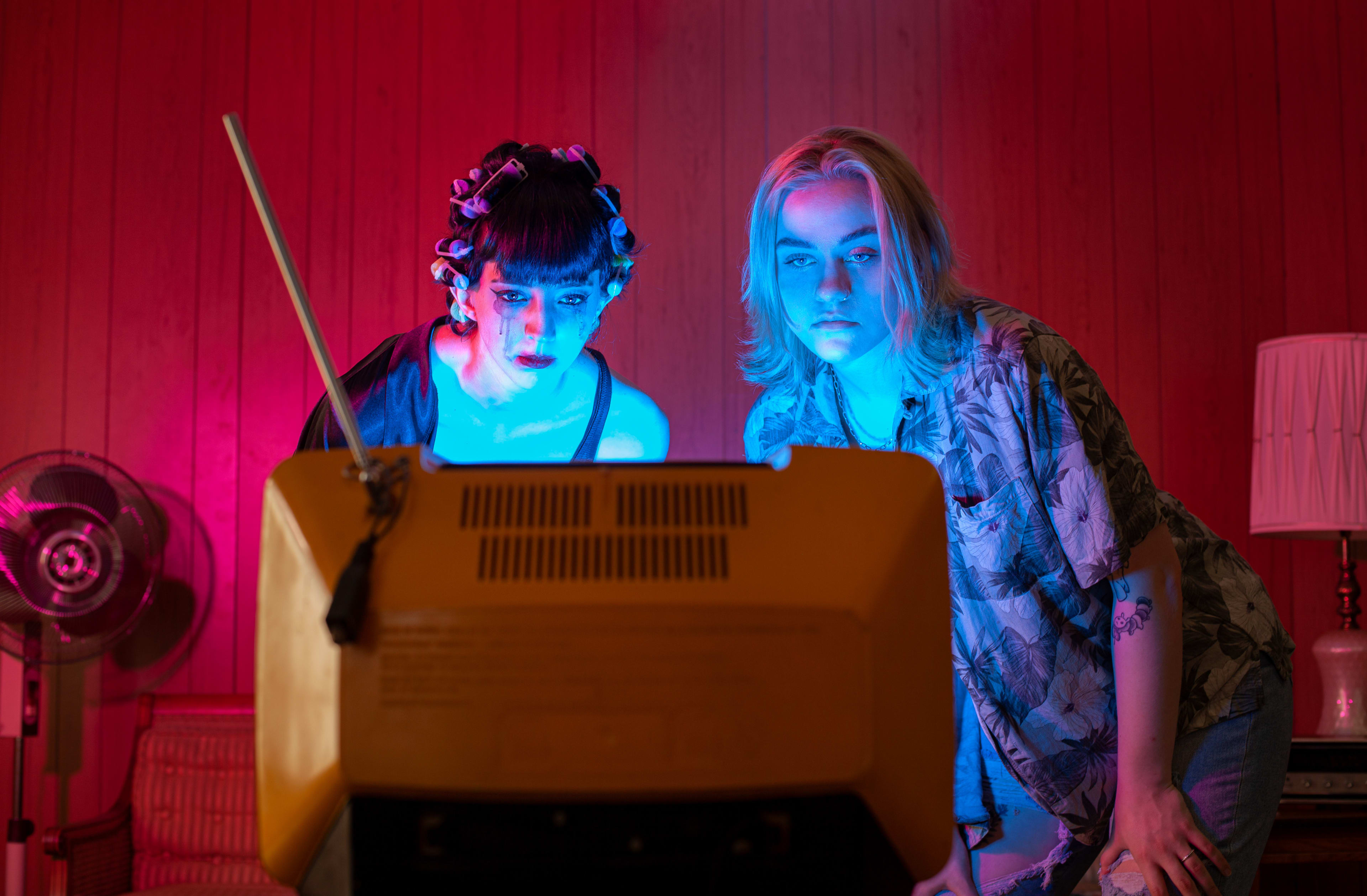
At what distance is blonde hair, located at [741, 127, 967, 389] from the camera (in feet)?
3.77

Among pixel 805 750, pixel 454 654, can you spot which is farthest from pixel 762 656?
pixel 454 654

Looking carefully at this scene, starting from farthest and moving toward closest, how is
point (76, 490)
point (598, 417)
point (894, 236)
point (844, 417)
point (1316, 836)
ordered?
point (76, 490) < point (1316, 836) < point (598, 417) < point (844, 417) < point (894, 236)

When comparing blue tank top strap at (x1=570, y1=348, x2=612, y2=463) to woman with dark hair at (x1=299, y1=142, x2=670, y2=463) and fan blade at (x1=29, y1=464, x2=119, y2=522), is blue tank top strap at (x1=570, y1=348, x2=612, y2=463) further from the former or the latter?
fan blade at (x1=29, y1=464, x2=119, y2=522)

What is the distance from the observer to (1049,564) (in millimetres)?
1100

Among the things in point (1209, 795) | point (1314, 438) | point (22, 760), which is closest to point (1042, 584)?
point (1209, 795)

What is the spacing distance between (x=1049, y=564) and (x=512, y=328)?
0.80 m

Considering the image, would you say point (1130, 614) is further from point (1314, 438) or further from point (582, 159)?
point (1314, 438)

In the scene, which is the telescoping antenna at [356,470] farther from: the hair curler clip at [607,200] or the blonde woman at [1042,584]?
the hair curler clip at [607,200]

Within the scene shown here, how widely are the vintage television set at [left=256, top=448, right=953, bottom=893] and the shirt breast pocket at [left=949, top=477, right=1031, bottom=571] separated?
18.6 inches

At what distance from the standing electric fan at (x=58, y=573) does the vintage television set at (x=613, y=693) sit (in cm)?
232

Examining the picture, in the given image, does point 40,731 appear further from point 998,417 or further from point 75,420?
point 998,417

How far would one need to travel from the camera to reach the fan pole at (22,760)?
260cm

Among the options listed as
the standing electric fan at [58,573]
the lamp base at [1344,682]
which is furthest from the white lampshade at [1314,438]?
the standing electric fan at [58,573]

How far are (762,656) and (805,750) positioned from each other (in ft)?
0.19
